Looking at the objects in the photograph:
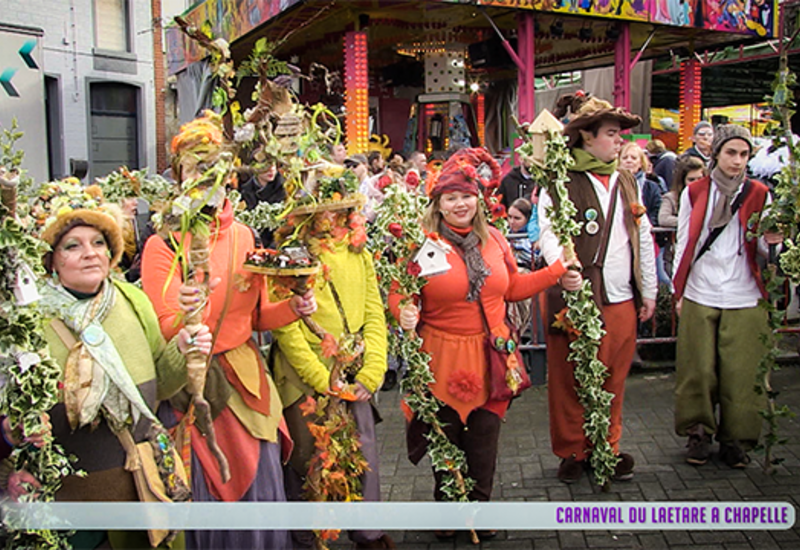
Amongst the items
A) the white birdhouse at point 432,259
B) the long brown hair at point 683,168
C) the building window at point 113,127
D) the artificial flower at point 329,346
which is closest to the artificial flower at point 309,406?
the artificial flower at point 329,346

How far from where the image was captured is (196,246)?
8.96 ft

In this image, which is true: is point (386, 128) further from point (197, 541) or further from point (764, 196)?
point (197, 541)

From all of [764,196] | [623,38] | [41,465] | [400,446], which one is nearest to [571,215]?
[764,196]

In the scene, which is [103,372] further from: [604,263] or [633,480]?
[633,480]

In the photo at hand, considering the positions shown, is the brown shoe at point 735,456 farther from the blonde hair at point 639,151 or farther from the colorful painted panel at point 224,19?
the colorful painted panel at point 224,19

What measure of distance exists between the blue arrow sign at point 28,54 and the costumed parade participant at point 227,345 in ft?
3.33

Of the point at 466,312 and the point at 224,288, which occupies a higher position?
the point at 224,288

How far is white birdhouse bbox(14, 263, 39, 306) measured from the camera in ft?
8.26

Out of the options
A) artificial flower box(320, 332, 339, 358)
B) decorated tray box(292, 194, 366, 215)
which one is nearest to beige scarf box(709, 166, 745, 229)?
decorated tray box(292, 194, 366, 215)

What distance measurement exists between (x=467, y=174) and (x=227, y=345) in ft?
4.95

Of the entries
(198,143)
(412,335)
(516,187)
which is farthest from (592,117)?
(516,187)

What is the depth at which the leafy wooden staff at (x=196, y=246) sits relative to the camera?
8.80ft

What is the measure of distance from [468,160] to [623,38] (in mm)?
10978

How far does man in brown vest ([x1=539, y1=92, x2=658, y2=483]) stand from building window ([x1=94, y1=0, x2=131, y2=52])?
67.9 feet
